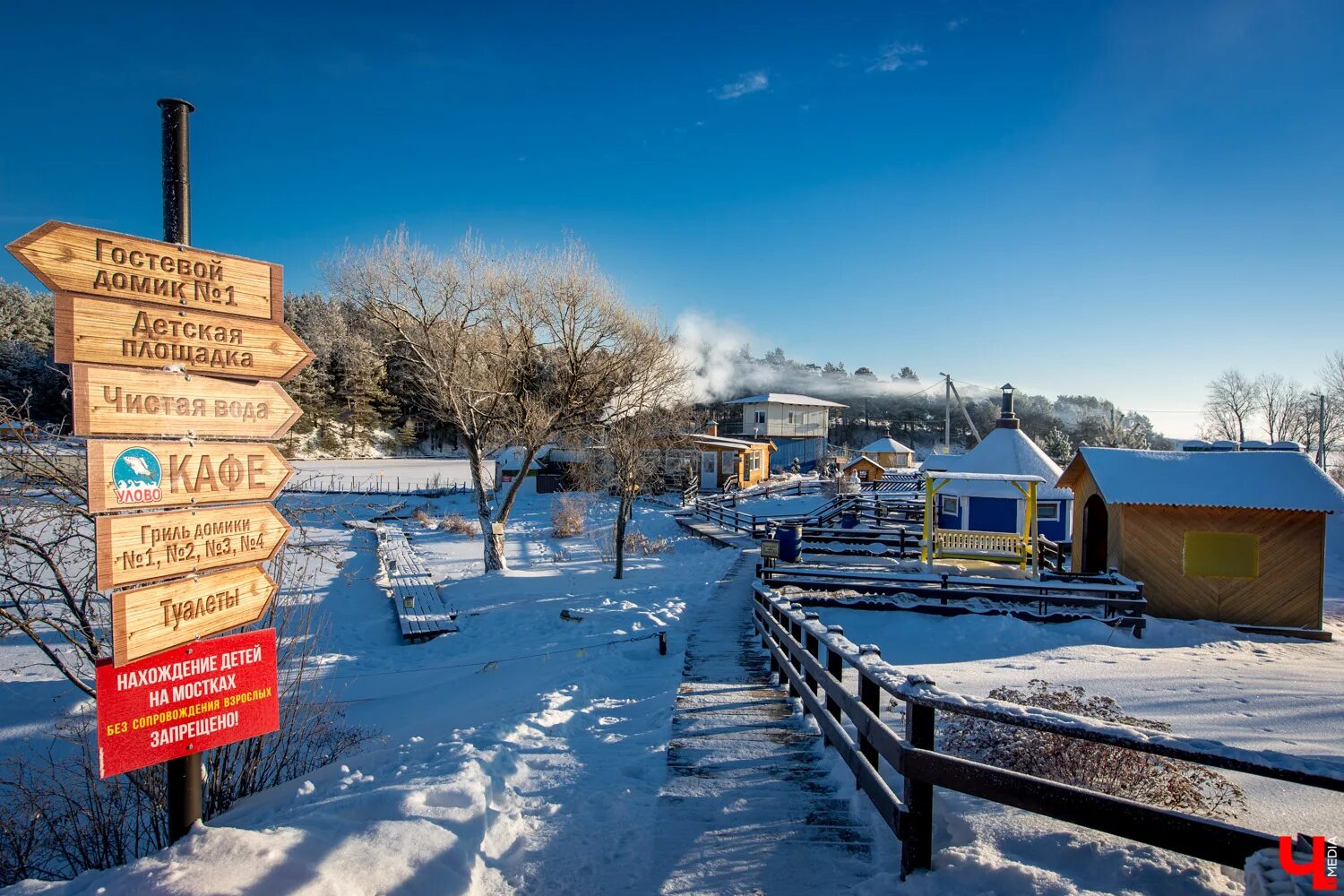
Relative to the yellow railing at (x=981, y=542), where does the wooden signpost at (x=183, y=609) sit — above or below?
above

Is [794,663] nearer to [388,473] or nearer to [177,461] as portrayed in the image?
[177,461]

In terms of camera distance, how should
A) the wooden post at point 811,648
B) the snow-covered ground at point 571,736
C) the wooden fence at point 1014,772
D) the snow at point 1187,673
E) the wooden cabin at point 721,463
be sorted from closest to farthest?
the wooden fence at point 1014,772
the snow-covered ground at point 571,736
the snow at point 1187,673
the wooden post at point 811,648
the wooden cabin at point 721,463

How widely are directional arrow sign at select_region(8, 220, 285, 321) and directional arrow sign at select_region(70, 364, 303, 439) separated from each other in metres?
0.36

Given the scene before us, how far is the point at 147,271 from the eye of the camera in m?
2.98

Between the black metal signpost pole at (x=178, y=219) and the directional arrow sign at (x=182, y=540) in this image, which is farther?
the black metal signpost pole at (x=178, y=219)

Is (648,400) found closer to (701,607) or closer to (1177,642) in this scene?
(701,607)

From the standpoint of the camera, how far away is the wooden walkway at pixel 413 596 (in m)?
12.5

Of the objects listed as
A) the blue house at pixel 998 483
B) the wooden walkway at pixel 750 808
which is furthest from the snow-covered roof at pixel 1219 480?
the wooden walkway at pixel 750 808

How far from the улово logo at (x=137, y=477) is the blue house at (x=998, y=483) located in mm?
18387

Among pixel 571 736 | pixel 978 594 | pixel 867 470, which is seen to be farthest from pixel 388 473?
pixel 571 736

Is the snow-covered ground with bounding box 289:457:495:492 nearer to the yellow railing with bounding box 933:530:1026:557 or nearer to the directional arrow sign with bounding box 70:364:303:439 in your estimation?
the yellow railing with bounding box 933:530:1026:557

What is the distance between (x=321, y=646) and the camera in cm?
1184

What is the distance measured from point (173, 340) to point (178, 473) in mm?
631

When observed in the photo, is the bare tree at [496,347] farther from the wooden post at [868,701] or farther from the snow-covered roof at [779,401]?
the snow-covered roof at [779,401]
